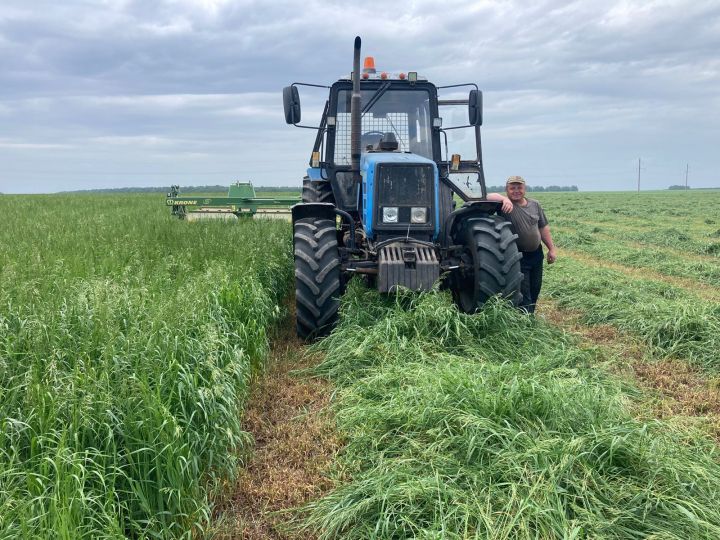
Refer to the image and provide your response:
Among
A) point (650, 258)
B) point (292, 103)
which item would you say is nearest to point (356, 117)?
point (292, 103)

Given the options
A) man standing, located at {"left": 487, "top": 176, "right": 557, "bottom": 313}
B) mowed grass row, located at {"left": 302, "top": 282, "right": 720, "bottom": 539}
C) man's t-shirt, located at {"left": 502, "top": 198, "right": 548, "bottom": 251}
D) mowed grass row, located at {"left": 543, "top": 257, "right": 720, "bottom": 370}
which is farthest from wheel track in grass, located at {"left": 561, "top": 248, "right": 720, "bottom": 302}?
mowed grass row, located at {"left": 302, "top": 282, "right": 720, "bottom": 539}

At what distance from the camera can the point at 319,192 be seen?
6.82m

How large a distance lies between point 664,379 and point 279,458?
3.20 meters

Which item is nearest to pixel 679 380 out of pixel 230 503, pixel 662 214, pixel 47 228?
pixel 230 503

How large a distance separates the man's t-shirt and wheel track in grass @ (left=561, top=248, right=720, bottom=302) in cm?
297

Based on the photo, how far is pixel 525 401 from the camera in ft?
10.4

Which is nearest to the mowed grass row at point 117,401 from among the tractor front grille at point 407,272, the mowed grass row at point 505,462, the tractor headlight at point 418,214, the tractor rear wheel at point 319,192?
the mowed grass row at point 505,462

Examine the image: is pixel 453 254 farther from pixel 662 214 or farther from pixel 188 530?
pixel 662 214

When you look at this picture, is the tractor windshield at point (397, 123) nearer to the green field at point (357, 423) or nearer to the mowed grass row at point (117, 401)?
the green field at point (357, 423)

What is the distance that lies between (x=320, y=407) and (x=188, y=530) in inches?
61.5

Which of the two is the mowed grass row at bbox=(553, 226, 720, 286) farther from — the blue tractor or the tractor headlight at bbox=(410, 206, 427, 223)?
the tractor headlight at bbox=(410, 206, 427, 223)

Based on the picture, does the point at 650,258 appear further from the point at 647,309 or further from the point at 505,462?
the point at 505,462

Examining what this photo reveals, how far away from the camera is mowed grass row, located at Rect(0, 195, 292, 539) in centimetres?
231

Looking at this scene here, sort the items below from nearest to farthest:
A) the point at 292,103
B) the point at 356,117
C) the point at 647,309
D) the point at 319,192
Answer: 1. the point at 356,117
2. the point at 292,103
3. the point at 647,309
4. the point at 319,192
